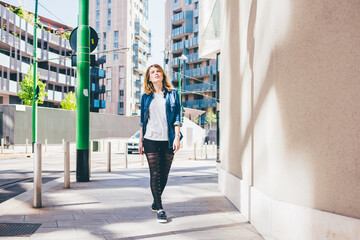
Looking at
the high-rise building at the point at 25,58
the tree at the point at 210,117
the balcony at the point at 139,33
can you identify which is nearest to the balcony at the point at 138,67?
the balcony at the point at 139,33

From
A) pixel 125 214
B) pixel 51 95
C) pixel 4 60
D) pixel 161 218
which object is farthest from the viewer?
pixel 51 95

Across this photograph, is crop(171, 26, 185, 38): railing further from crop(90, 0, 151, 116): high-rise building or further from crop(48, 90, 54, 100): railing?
crop(48, 90, 54, 100): railing

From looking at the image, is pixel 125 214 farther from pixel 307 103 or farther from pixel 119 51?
pixel 119 51

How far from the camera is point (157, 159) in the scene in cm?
461

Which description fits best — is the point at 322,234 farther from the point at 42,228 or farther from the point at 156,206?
the point at 42,228

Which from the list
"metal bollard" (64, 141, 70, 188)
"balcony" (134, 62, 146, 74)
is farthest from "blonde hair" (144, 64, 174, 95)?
"balcony" (134, 62, 146, 74)

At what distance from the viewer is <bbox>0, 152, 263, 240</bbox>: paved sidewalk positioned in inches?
155

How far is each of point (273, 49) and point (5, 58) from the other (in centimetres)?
4179

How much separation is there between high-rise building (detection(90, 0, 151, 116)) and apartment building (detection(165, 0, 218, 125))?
9602 millimetres

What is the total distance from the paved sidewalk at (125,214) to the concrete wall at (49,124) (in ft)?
74.9

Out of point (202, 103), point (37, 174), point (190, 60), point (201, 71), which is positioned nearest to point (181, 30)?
point (190, 60)

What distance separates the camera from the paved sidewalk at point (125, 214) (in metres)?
3.93

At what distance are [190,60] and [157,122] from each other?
59449 millimetres

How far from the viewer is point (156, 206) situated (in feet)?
15.4
